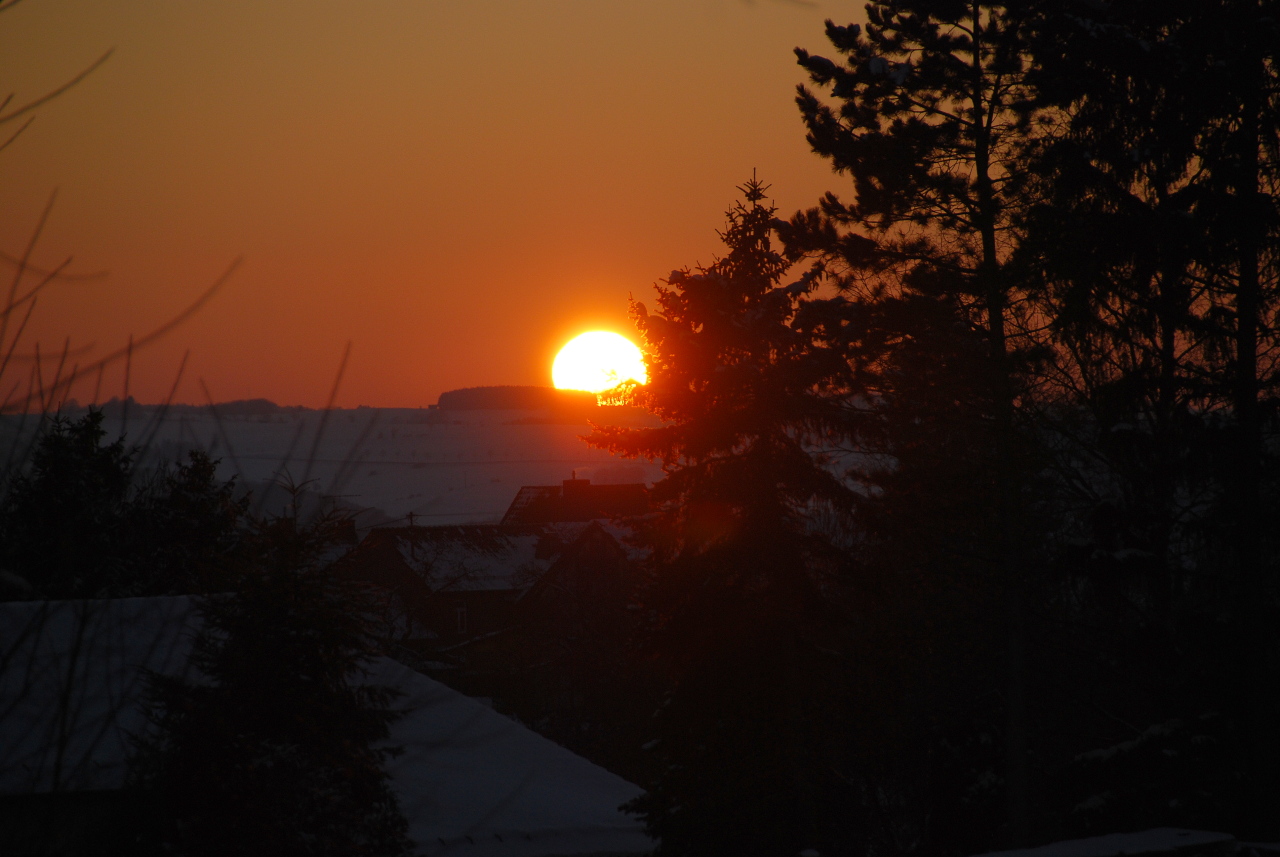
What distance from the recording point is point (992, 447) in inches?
635

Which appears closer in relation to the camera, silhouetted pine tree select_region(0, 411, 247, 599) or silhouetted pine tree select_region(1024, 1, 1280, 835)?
silhouetted pine tree select_region(1024, 1, 1280, 835)

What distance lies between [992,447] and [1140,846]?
10.7 metres

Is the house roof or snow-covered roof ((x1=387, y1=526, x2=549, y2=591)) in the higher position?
the house roof

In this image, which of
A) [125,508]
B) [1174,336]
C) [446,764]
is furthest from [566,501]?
[1174,336]

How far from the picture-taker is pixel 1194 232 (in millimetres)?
13062

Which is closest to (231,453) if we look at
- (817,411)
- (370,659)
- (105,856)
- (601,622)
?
(105,856)

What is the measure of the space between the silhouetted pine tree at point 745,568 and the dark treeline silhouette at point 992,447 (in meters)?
0.06

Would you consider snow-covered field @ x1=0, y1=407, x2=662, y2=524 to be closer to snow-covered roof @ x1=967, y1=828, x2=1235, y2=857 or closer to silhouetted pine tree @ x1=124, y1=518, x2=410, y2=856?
silhouetted pine tree @ x1=124, y1=518, x2=410, y2=856

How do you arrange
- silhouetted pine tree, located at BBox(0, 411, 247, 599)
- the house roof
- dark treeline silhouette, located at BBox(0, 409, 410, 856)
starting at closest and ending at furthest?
dark treeline silhouette, located at BBox(0, 409, 410, 856), silhouetted pine tree, located at BBox(0, 411, 247, 599), the house roof

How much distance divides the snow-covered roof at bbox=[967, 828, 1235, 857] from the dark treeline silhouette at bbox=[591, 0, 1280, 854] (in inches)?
307

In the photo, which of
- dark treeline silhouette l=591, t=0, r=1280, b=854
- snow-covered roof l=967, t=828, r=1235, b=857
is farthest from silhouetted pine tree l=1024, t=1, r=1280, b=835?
snow-covered roof l=967, t=828, r=1235, b=857

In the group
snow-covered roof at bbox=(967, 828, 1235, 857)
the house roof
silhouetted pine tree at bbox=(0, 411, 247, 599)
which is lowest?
the house roof

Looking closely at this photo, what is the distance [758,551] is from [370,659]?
28.9 ft

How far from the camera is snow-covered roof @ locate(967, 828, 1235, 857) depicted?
Answer: 5898mm
